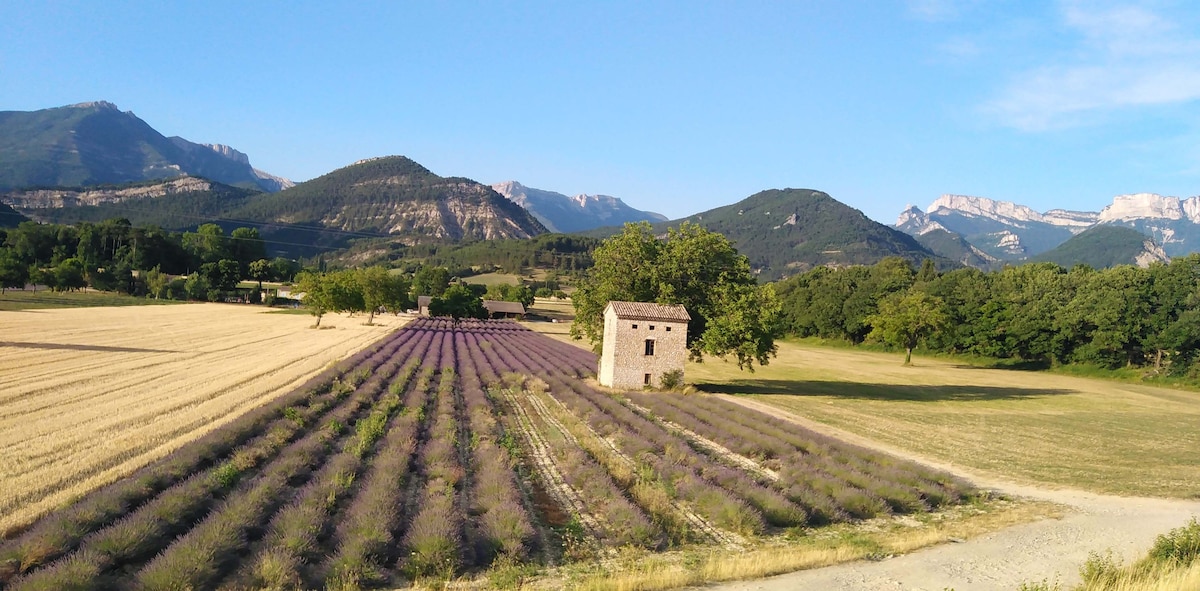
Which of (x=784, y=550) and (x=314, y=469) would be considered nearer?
(x=784, y=550)

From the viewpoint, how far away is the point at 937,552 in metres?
12.6

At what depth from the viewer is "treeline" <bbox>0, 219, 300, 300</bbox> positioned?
105688mm

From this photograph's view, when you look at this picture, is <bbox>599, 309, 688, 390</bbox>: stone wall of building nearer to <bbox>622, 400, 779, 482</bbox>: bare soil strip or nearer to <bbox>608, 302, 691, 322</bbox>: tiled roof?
<bbox>608, 302, 691, 322</bbox>: tiled roof

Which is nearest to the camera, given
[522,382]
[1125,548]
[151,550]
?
[151,550]

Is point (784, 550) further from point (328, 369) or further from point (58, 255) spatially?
point (58, 255)

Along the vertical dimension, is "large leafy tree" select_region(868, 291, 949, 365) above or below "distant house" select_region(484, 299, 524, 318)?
above

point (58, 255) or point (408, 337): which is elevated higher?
point (58, 255)

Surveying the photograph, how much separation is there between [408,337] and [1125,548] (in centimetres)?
6032

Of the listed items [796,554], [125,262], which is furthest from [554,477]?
[125,262]

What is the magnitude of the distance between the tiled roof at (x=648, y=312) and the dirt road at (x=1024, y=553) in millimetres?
19586

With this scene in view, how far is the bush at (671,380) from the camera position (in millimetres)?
35781

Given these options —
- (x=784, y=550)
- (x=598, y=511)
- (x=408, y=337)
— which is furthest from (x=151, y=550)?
(x=408, y=337)

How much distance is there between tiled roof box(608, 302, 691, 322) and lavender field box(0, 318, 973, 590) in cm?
880

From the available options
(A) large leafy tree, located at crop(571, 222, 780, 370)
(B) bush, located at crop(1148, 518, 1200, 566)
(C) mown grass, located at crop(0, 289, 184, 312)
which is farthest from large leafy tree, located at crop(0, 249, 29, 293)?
(B) bush, located at crop(1148, 518, 1200, 566)
